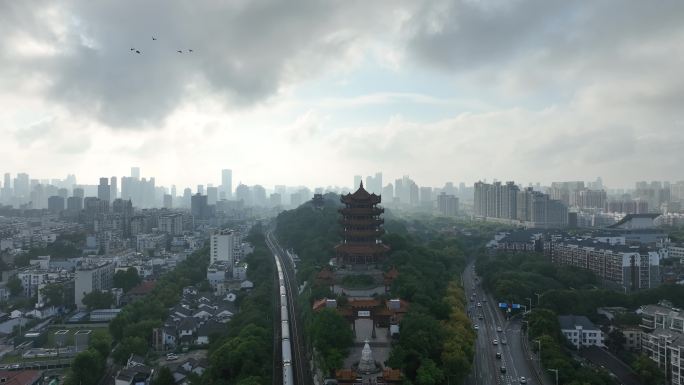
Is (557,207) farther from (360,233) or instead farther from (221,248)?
(360,233)

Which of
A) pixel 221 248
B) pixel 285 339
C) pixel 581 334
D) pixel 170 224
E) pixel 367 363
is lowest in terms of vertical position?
pixel 581 334

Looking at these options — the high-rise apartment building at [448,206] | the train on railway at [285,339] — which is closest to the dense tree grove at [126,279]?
the train on railway at [285,339]

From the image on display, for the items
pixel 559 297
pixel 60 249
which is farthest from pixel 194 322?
pixel 60 249

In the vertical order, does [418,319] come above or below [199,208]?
below

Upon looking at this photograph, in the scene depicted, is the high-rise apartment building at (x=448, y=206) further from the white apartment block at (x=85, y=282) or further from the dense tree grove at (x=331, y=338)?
the dense tree grove at (x=331, y=338)

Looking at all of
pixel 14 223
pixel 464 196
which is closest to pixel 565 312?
pixel 14 223

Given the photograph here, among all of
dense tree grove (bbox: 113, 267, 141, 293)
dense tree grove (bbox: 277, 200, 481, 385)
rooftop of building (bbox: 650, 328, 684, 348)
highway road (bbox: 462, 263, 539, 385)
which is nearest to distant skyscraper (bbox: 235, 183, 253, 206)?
dense tree grove (bbox: 113, 267, 141, 293)

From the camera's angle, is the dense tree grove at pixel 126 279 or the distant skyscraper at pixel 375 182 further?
the distant skyscraper at pixel 375 182
